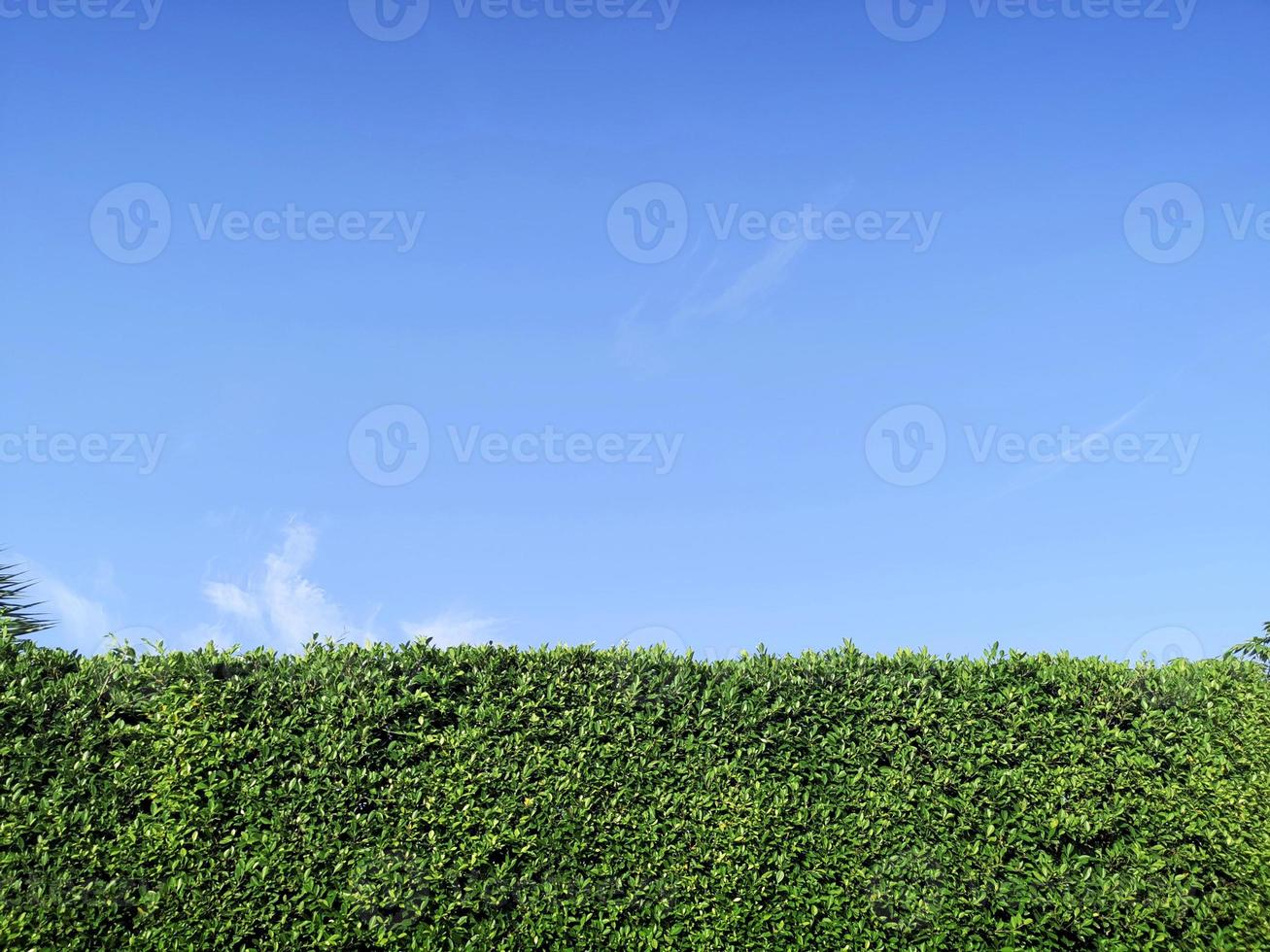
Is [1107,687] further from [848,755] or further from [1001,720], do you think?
[848,755]

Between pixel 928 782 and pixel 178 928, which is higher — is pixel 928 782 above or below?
above

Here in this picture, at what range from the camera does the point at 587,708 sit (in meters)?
8.08

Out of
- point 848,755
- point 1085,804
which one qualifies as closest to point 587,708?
point 848,755

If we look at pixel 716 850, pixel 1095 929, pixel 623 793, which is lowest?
pixel 1095 929

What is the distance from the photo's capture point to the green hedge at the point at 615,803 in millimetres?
7473

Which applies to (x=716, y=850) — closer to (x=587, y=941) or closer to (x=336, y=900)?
(x=587, y=941)

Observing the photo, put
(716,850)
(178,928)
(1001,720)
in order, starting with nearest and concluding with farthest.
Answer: (178,928) → (716,850) → (1001,720)

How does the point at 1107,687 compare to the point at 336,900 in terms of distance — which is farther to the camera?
the point at 1107,687

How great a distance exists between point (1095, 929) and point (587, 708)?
16.1 feet

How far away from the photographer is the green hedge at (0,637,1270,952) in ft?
24.5

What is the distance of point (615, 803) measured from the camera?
7.87 m

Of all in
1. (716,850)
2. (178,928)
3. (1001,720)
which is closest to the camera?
(178,928)

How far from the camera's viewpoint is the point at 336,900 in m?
7.53

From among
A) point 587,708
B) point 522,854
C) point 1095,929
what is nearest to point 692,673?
point 587,708
